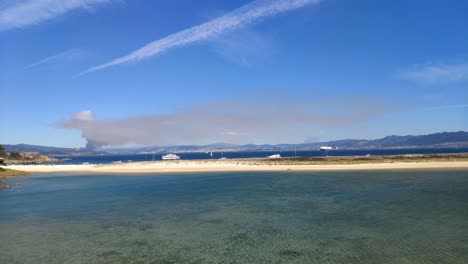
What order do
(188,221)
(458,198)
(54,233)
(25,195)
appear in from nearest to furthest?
(54,233)
(188,221)
(458,198)
(25,195)

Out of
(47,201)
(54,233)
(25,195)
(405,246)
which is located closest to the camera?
(405,246)

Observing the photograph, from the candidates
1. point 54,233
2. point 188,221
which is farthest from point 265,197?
point 54,233

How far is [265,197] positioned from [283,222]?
36.5ft

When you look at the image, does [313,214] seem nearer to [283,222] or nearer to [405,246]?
[283,222]

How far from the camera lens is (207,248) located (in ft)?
53.3

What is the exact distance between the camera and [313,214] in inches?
921

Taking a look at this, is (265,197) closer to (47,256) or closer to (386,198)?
(386,198)

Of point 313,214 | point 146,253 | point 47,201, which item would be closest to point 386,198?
point 313,214

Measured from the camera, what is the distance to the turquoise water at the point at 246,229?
14914 mm

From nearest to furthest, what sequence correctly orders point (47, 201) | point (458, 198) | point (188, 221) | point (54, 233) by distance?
1. point (54, 233)
2. point (188, 221)
3. point (458, 198)
4. point (47, 201)

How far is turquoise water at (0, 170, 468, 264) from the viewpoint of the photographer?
48.9 ft

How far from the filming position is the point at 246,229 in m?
19.8

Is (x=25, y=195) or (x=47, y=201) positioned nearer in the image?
(x=47, y=201)

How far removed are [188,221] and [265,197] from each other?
38.5 feet
